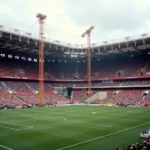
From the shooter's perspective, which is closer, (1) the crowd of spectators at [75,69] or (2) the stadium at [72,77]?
(2) the stadium at [72,77]

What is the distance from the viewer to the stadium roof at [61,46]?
241 feet

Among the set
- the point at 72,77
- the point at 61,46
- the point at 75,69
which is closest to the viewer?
the point at 61,46

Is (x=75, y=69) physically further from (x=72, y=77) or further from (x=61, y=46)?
(x=61, y=46)

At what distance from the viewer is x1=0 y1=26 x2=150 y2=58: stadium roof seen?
7338cm

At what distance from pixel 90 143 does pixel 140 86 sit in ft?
221

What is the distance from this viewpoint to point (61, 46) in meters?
87.1

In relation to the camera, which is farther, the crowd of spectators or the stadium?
the crowd of spectators

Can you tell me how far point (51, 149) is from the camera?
22391mm

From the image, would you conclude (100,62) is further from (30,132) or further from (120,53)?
(30,132)

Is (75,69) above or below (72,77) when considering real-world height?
above

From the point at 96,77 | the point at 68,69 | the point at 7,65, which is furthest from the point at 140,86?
the point at 7,65

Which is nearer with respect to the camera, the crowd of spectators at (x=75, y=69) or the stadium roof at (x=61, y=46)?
the stadium roof at (x=61, y=46)

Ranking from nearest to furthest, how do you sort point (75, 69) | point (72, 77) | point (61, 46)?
point (61, 46) < point (72, 77) < point (75, 69)

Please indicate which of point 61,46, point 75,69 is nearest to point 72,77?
point 75,69
